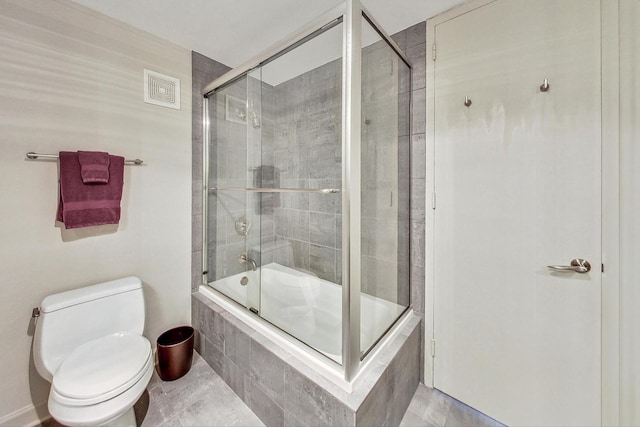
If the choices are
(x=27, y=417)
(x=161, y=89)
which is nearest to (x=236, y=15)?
(x=161, y=89)

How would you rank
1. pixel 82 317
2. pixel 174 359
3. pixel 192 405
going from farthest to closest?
pixel 174 359 < pixel 192 405 < pixel 82 317

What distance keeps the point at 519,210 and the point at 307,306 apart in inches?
57.3

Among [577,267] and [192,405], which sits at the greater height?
[577,267]

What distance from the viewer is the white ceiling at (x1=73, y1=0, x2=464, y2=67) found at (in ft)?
4.74

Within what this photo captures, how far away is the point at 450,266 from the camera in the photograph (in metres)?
1.52

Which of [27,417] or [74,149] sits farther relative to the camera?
[74,149]

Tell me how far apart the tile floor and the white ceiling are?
240 centimetres

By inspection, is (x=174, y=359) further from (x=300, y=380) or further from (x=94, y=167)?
(x=94, y=167)

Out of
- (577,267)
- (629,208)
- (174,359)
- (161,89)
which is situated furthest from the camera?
(161,89)

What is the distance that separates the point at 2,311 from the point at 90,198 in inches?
27.5

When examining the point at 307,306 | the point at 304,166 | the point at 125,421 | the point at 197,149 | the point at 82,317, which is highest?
the point at 197,149

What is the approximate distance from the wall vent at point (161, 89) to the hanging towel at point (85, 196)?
0.53 meters

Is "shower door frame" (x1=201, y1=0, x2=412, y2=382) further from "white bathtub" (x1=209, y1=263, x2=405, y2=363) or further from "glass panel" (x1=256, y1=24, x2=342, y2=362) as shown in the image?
"glass panel" (x1=256, y1=24, x2=342, y2=362)

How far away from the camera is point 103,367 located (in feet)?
4.02
